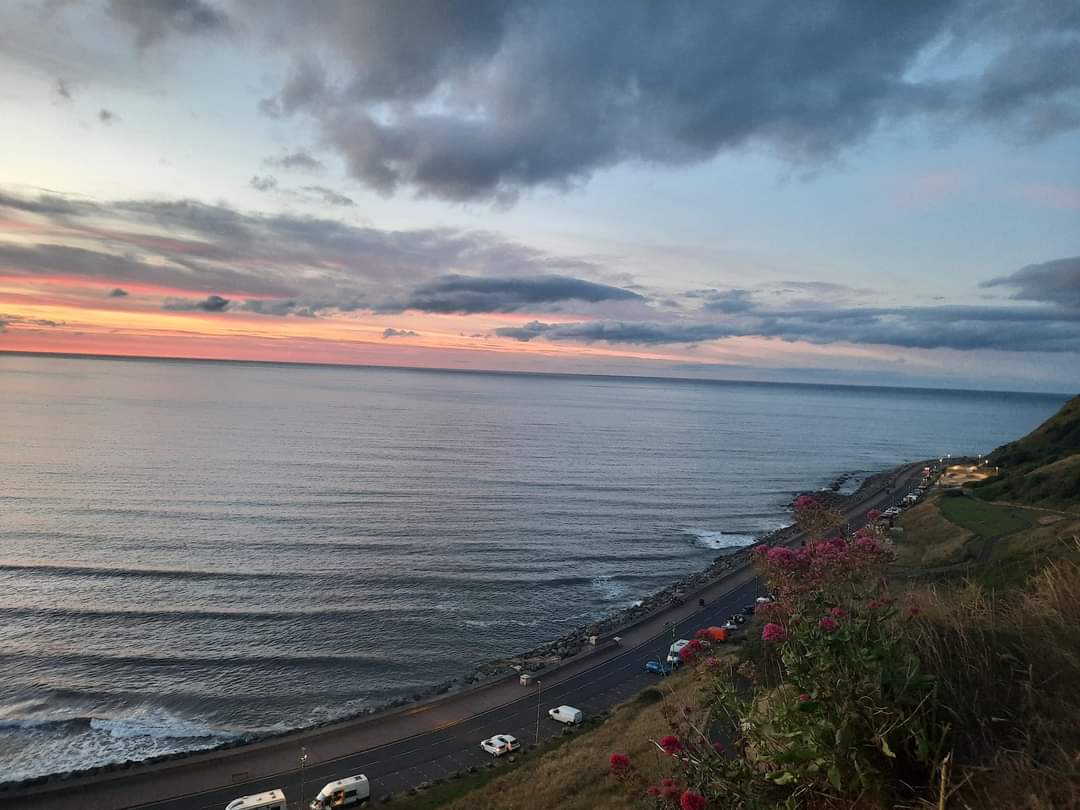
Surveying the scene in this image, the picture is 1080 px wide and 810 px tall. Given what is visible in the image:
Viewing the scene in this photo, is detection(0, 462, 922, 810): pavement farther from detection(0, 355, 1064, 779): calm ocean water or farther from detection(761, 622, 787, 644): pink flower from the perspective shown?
detection(761, 622, 787, 644): pink flower

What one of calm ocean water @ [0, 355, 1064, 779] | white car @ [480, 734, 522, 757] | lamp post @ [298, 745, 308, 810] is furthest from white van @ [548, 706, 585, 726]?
lamp post @ [298, 745, 308, 810]

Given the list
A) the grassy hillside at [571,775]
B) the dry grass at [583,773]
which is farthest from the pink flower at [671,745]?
the dry grass at [583,773]

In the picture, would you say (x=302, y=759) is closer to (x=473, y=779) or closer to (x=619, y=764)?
(x=473, y=779)

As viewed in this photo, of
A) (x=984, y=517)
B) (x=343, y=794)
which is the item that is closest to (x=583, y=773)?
(x=343, y=794)

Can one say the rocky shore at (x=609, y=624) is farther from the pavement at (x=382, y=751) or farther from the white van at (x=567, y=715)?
the white van at (x=567, y=715)

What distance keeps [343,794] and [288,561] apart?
107ft

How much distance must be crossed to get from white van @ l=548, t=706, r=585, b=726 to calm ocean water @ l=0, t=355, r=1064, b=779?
8.66 metres

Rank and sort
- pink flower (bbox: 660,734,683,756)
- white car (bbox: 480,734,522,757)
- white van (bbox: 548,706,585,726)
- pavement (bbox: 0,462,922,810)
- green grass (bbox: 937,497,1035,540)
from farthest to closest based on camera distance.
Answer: green grass (bbox: 937,497,1035,540) → white van (bbox: 548,706,585,726) → white car (bbox: 480,734,522,757) → pavement (bbox: 0,462,922,810) → pink flower (bbox: 660,734,683,756)

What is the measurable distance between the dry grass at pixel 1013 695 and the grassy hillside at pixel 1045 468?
57.1 metres

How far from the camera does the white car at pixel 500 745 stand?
31.2 meters

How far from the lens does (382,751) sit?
104 ft

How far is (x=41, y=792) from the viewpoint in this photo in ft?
92.6

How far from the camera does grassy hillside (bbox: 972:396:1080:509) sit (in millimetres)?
57188

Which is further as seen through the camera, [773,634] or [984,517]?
[984,517]
